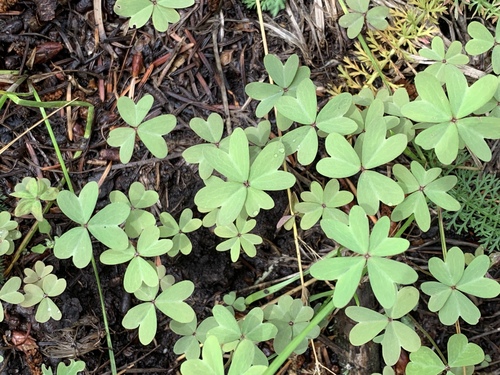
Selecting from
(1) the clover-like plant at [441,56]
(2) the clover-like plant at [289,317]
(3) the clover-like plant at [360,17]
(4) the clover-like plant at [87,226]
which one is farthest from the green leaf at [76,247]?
(1) the clover-like plant at [441,56]

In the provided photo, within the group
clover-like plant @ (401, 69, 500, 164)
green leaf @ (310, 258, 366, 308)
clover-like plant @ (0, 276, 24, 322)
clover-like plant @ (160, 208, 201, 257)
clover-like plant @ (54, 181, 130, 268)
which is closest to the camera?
green leaf @ (310, 258, 366, 308)

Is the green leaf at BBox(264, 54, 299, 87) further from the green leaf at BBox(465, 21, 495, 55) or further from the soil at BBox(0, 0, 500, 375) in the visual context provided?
the green leaf at BBox(465, 21, 495, 55)

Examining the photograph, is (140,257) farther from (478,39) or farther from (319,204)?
(478,39)

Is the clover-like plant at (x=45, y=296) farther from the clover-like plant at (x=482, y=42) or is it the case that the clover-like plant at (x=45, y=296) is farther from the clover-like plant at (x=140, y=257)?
the clover-like plant at (x=482, y=42)

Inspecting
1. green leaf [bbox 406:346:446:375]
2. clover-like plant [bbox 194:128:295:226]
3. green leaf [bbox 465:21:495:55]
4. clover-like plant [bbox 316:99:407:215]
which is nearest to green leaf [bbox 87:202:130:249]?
clover-like plant [bbox 194:128:295:226]

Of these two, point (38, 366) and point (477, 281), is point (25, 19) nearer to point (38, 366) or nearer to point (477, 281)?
point (38, 366)

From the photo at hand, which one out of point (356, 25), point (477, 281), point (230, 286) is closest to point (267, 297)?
point (230, 286)
